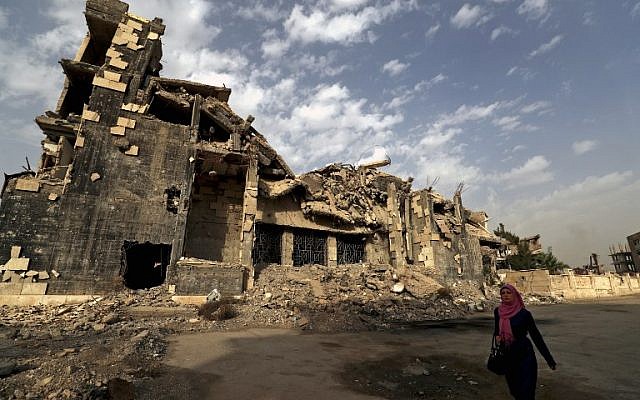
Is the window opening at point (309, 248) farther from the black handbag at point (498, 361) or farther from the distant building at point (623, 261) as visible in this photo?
the distant building at point (623, 261)

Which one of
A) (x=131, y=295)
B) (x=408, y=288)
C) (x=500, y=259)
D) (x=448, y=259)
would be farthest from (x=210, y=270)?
(x=500, y=259)

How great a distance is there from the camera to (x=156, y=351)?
6.05 meters

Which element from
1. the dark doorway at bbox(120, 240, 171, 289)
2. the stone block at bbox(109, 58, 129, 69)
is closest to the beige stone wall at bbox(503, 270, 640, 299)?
A: the dark doorway at bbox(120, 240, 171, 289)

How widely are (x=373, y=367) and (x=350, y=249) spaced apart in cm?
1396

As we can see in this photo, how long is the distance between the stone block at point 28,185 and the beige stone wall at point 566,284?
99.2 ft

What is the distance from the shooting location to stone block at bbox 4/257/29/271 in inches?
403

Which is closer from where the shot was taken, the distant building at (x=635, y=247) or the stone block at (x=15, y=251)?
the stone block at (x=15, y=251)

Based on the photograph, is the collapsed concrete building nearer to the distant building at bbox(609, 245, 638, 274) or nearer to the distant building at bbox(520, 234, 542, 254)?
the distant building at bbox(520, 234, 542, 254)

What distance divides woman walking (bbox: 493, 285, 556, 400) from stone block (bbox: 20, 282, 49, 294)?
42.8 ft

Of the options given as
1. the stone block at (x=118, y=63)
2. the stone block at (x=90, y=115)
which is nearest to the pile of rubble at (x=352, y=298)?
the stone block at (x=90, y=115)

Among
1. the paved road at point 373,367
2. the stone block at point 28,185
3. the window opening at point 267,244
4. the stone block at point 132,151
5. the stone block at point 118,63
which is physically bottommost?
the paved road at point 373,367

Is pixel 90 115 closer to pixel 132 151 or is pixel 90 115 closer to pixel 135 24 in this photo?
pixel 132 151

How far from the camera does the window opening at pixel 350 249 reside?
754 inches

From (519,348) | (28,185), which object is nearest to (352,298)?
(519,348)
